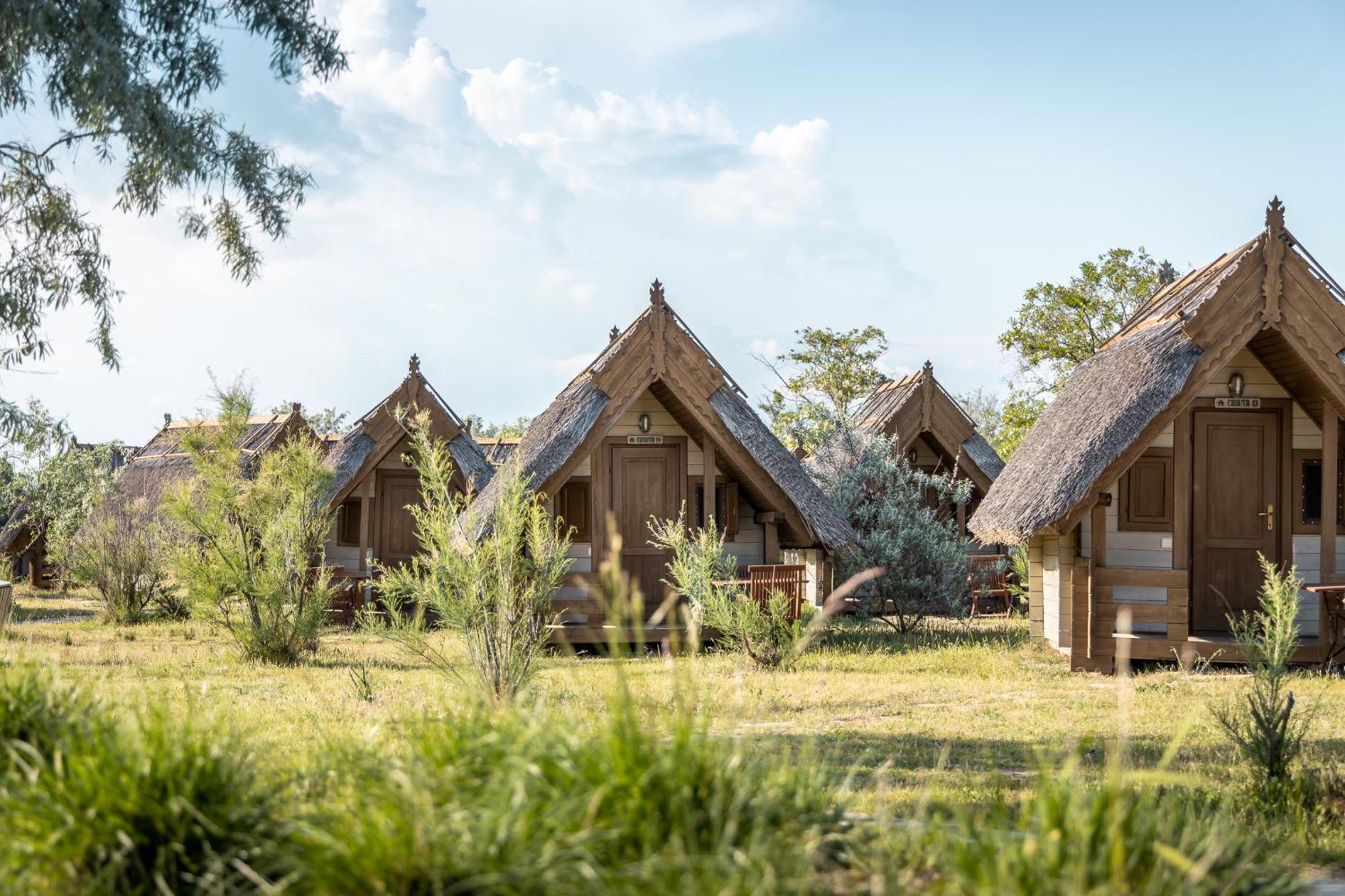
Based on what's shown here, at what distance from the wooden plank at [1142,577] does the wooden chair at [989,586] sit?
6911 mm

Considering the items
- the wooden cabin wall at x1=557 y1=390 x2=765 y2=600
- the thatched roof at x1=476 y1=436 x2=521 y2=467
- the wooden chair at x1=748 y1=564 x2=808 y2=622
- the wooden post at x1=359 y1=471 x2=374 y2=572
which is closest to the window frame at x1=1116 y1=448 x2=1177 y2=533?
the wooden chair at x1=748 y1=564 x2=808 y2=622

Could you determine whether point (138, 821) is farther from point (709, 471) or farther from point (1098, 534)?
point (709, 471)

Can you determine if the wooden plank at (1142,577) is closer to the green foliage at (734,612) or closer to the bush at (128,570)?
the green foliage at (734,612)

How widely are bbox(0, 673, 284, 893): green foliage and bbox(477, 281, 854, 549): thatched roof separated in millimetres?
10295

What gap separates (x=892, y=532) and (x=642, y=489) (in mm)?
3771

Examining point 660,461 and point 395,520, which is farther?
point 395,520

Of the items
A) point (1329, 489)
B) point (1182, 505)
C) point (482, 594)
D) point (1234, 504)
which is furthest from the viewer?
point (1234, 504)

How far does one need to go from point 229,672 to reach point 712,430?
6176 mm

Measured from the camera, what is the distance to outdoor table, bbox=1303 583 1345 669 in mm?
12750

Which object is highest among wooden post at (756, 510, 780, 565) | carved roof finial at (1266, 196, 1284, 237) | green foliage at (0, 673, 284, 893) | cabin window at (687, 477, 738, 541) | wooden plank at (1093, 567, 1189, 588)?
carved roof finial at (1266, 196, 1284, 237)

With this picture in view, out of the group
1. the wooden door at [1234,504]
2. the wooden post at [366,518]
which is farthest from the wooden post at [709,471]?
the wooden post at [366,518]

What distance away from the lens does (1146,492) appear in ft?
44.4

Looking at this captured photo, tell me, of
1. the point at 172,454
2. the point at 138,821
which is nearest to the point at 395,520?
the point at 172,454

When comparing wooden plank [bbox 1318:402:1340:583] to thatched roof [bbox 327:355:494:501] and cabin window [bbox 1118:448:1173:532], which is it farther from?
thatched roof [bbox 327:355:494:501]
